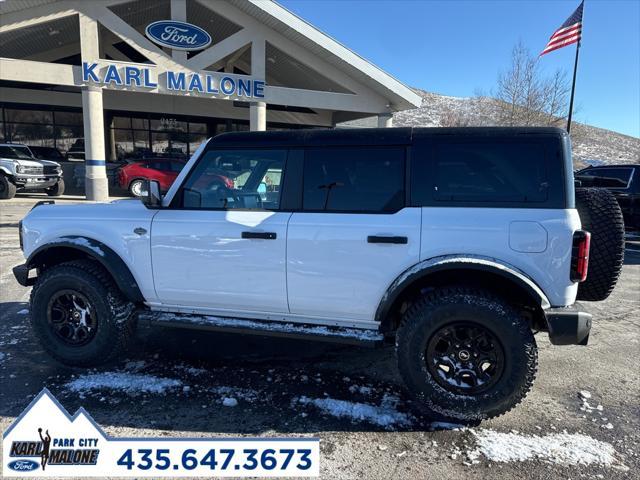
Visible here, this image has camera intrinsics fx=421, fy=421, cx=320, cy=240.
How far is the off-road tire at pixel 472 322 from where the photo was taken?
2711 millimetres

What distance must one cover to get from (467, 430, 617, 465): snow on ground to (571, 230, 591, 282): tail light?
1.04 metres

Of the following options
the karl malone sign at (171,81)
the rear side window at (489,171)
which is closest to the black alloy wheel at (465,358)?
the rear side window at (489,171)

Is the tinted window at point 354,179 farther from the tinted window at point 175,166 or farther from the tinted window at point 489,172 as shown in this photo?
the tinted window at point 175,166

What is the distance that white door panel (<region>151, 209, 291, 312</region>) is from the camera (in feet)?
10.3

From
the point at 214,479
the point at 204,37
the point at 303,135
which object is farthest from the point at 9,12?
the point at 214,479

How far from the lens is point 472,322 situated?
9.10ft

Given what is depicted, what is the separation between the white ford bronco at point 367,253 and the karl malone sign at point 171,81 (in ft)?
42.0

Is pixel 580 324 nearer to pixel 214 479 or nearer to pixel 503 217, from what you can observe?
pixel 503 217

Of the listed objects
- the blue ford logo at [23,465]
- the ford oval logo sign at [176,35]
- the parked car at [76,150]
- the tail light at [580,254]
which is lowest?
the blue ford logo at [23,465]

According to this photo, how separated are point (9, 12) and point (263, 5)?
808 cm

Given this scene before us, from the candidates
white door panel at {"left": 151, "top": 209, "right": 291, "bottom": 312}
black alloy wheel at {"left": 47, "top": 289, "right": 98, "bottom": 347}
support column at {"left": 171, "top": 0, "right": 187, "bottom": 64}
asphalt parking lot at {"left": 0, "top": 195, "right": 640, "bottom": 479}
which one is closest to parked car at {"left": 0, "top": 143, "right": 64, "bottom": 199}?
support column at {"left": 171, "top": 0, "right": 187, "bottom": 64}

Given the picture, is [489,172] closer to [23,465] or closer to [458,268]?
[458,268]

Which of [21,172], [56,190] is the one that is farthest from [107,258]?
[56,190]

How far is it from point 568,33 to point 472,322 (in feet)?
56.5
